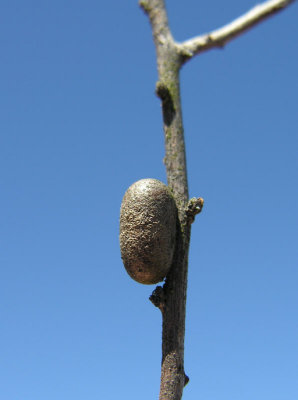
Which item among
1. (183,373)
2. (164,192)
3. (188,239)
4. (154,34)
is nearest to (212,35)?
(154,34)

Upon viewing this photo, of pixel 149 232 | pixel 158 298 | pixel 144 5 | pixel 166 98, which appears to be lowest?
pixel 158 298

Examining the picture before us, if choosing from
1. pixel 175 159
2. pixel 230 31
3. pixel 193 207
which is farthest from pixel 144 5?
pixel 193 207

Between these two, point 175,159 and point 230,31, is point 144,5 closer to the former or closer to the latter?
point 230,31

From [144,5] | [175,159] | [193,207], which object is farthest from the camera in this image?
[144,5]

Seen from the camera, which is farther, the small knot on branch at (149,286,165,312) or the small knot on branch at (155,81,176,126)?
the small knot on branch at (155,81,176,126)

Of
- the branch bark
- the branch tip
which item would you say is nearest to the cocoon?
the branch bark

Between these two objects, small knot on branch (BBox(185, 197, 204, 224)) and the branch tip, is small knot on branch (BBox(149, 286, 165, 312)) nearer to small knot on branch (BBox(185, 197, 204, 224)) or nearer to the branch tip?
small knot on branch (BBox(185, 197, 204, 224))

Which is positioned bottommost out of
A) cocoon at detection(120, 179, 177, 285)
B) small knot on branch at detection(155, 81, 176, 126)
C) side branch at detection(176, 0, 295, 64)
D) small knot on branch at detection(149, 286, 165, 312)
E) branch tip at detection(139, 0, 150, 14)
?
small knot on branch at detection(149, 286, 165, 312)
